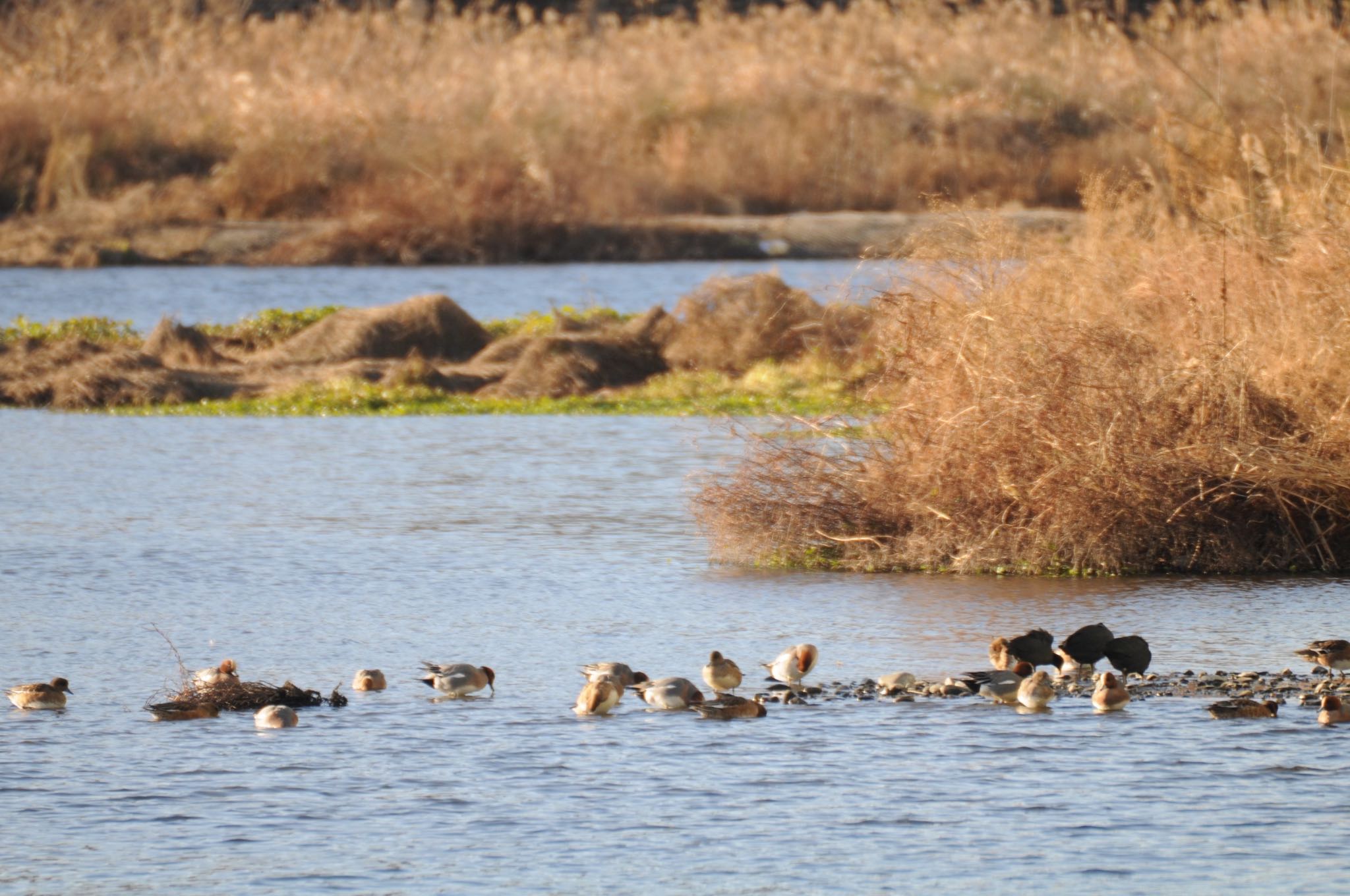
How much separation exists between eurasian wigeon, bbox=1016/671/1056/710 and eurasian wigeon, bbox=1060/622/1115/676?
0.57 meters

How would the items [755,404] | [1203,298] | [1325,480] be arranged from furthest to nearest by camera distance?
[755,404]
[1203,298]
[1325,480]

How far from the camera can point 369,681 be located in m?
9.47

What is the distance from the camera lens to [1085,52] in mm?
46312

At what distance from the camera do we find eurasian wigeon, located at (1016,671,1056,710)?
354 inches

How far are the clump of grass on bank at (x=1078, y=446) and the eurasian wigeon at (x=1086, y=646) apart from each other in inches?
92.3

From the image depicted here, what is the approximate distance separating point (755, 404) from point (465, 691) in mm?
11680

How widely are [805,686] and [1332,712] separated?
2192 mm

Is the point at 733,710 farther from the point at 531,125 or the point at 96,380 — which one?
the point at 531,125

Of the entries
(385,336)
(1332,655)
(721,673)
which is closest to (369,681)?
(721,673)

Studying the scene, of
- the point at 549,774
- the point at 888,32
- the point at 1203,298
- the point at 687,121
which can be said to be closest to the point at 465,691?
the point at 549,774

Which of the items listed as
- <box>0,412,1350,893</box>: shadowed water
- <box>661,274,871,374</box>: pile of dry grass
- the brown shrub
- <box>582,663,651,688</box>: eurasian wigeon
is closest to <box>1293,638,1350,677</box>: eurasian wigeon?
<box>0,412,1350,893</box>: shadowed water

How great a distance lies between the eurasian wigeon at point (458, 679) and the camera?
30.7 ft

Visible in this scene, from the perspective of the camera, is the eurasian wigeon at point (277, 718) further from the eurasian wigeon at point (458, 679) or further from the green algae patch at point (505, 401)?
the green algae patch at point (505, 401)

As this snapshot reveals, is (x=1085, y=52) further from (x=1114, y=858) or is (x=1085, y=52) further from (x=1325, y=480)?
(x=1114, y=858)
